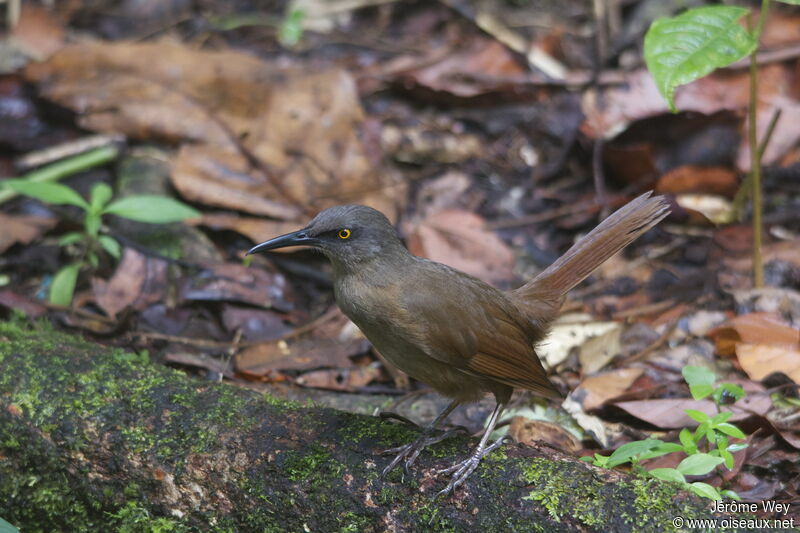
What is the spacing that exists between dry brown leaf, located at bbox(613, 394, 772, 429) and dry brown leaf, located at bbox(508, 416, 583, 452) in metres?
0.31

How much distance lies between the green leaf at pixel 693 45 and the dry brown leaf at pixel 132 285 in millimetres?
2933

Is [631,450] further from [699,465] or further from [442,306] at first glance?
[442,306]

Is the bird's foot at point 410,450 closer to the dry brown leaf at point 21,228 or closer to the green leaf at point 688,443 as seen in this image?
the green leaf at point 688,443

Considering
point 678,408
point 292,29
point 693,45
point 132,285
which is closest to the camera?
point 693,45

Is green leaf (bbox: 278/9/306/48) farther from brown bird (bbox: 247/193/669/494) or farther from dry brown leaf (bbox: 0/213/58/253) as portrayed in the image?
brown bird (bbox: 247/193/669/494)

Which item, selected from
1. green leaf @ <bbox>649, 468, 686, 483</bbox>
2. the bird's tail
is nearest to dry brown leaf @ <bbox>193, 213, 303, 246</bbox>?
the bird's tail

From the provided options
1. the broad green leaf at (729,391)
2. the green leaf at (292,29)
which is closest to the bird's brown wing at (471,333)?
the broad green leaf at (729,391)

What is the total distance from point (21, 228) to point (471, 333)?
126 inches

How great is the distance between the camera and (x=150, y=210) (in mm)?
4355

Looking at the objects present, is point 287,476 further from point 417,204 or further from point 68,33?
point 68,33

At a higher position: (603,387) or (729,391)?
(729,391)

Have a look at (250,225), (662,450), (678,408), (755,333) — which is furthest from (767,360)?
(250,225)

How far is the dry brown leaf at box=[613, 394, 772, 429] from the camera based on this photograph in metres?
3.51

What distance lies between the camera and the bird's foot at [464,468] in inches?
107
